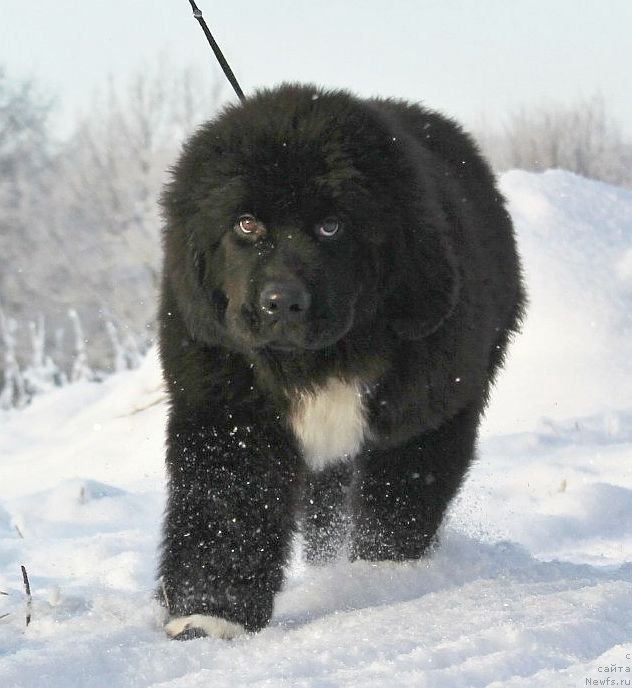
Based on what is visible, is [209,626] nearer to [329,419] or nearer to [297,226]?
[329,419]

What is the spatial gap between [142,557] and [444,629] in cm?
209

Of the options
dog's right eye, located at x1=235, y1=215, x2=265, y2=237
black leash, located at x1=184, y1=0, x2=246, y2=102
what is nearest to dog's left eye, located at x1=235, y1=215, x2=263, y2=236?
dog's right eye, located at x1=235, y1=215, x2=265, y2=237

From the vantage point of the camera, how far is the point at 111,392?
403 inches

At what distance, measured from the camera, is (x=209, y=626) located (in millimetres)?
3451

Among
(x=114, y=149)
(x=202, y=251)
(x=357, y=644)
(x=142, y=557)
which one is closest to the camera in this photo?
(x=357, y=644)

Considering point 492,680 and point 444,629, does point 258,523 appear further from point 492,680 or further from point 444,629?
point 492,680

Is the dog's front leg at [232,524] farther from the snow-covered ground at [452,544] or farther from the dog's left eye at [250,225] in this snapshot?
the dog's left eye at [250,225]

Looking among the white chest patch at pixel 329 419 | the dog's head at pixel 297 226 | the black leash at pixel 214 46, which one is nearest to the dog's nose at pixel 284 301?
the dog's head at pixel 297 226

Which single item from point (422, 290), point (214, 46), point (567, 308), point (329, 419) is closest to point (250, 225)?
point (422, 290)

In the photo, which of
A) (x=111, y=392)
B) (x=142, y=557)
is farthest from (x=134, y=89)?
(x=142, y=557)

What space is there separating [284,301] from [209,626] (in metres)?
1.01

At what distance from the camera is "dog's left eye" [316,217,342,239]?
11.0ft

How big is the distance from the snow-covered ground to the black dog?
0.27 meters

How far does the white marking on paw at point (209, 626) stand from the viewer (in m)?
3.44
